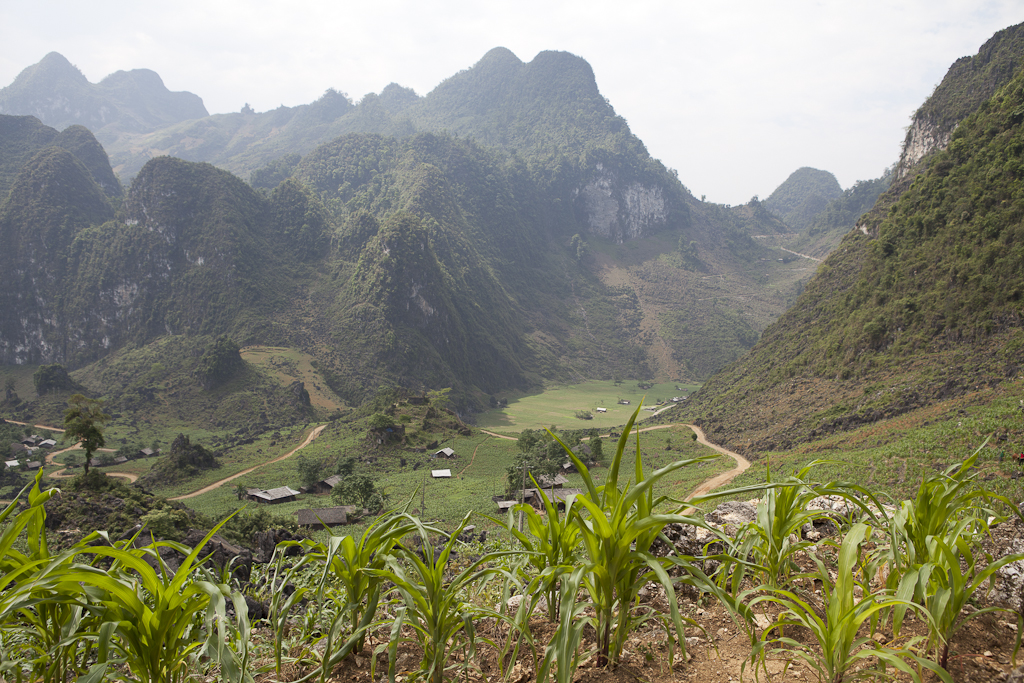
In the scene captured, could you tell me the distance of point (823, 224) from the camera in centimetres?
13000

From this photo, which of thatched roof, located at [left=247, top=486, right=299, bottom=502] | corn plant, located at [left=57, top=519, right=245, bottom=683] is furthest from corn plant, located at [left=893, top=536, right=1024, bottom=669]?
thatched roof, located at [left=247, top=486, right=299, bottom=502]

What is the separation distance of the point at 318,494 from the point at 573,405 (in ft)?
146

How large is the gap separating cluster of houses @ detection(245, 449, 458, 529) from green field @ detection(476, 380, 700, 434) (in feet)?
53.6

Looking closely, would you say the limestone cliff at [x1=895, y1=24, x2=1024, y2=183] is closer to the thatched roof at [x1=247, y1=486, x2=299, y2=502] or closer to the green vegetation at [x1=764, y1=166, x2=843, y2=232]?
the thatched roof at [x1=247, y1=486, x2=299, y2=502]

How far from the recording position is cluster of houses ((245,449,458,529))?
86.1 ft

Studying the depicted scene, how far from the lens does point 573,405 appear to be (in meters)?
72.9

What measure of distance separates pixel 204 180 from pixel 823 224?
138m

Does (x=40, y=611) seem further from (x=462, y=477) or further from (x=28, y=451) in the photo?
(x=28, y=451)

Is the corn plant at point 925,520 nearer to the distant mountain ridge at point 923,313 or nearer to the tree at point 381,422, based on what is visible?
the distant mountain ridge at point 923,313

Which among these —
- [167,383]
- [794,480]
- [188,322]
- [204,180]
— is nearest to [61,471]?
[167,383]

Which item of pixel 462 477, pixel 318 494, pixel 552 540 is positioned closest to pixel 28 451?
pixel 318 494

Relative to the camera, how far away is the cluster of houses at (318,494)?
26.2 meters

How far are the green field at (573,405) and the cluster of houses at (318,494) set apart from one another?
16326 millimetres

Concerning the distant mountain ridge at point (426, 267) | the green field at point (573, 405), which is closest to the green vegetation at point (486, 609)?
the distant mountain ridge at point (426, 267)
